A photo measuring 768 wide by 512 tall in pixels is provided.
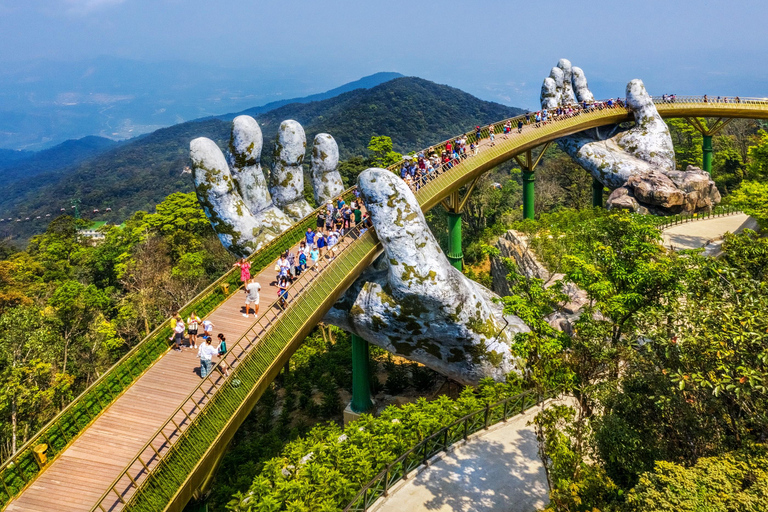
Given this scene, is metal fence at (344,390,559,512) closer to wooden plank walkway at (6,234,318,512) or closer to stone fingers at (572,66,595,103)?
wooden plank walkway at (6,234,318,512)

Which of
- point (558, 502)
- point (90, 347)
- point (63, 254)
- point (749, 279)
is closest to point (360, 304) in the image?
point (558, 502)


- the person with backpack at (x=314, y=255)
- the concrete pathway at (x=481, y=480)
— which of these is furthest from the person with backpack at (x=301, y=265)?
the concrete pathway at (x=481, y=480)

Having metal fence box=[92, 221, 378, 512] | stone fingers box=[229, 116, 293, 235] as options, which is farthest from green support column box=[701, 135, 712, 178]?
metal fence box=[92, 221, 378, 512]

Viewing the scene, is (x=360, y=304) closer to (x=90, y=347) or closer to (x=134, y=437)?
(x=134, y=437)

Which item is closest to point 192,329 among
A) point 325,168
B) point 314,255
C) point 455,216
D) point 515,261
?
point 314,255

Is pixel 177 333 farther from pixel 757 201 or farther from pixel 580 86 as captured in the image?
pixel 580 86
